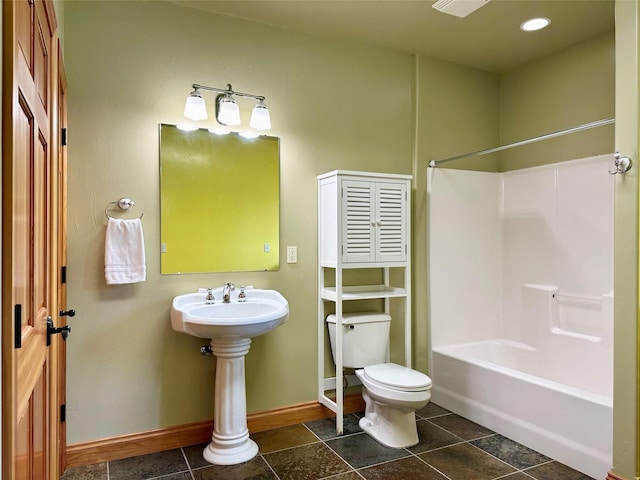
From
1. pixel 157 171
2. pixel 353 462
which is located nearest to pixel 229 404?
pixel 353 462

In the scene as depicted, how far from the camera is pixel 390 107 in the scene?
337 cm

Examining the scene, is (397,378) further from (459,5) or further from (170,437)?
(459,5)

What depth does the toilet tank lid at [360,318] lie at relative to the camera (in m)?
2.96

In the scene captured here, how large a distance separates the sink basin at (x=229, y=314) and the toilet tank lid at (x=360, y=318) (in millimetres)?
414

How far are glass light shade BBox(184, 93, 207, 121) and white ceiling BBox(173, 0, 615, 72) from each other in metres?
0.61

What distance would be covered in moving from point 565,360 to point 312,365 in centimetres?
183

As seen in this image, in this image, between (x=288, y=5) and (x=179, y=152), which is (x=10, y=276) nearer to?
(x=179, y=152)

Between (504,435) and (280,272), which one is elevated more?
(280,272)

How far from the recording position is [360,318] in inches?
119

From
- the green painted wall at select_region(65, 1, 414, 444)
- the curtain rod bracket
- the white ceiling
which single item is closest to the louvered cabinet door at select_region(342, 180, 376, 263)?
the green painted wall at select_region(65, 1, 414, 444)

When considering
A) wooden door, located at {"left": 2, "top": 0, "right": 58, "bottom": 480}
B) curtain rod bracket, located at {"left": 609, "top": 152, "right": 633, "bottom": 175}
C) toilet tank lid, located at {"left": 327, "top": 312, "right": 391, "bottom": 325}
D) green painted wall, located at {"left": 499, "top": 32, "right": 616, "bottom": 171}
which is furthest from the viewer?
green painted wall, located at {"left": 499, "top": 32, "right": 616, "bottom": 171}

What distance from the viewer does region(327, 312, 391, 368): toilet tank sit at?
296 cm

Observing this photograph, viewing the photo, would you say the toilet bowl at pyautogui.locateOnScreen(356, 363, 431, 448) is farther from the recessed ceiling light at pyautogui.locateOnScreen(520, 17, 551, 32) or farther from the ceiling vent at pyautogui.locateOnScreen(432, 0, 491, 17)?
the recessed ceiling light at pyautogui.locateOnScreen(520, 17, 551, 32)

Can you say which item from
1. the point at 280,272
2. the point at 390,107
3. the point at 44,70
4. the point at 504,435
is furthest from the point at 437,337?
the point at 44,70
